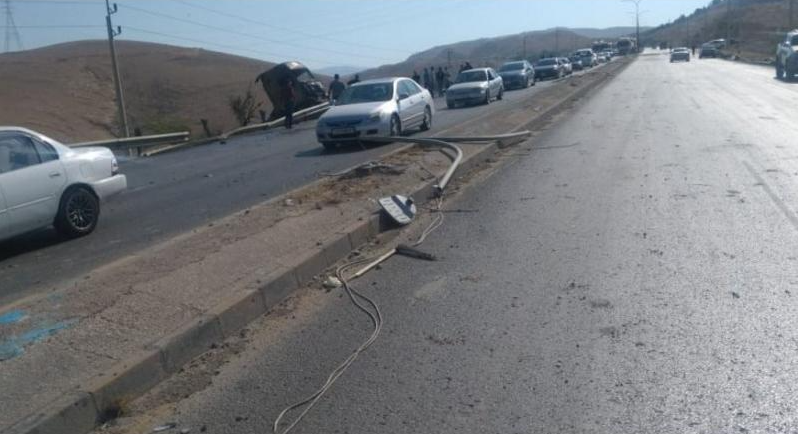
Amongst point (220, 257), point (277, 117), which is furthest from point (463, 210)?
point (277, 117)

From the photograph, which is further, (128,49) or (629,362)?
(128,49)

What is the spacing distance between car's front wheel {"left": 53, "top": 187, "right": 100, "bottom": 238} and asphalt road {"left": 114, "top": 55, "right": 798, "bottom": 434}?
4.95 meters

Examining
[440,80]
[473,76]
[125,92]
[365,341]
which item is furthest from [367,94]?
[125,92]

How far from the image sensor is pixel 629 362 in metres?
5.80

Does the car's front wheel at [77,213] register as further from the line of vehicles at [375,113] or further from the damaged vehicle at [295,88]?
the damaged vehicle at [295,88]

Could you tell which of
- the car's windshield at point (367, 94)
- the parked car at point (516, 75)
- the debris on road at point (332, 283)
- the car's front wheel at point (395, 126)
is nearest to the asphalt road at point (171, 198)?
the car's front wheel at point (395, 126)

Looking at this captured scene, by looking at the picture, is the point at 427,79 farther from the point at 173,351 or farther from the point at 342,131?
the point at 173,351

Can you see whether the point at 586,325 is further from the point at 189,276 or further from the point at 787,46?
the point at 787,46

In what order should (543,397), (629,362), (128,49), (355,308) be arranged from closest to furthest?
(543,397) < (629,362) < (355,308) < (128,49)

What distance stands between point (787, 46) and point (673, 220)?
38762 mm

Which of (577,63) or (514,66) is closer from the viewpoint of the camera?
(514,66)

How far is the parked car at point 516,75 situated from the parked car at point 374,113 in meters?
27.6

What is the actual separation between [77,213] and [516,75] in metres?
42.3

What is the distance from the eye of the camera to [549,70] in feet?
207
